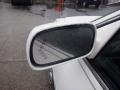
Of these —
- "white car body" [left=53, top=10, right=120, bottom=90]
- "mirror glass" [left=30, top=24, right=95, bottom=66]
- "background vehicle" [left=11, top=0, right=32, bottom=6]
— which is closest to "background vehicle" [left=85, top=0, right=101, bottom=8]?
"background vehicle" [left=11, top=0, right=32, bottom=6]

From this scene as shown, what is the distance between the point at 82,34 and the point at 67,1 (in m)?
19.9

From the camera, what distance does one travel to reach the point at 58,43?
5.08 ft

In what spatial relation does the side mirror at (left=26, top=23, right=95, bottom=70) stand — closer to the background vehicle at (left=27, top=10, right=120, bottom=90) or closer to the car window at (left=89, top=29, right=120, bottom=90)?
the background vehicle at (left=27, top=10, right=120, bottom=90)

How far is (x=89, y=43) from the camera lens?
154cm

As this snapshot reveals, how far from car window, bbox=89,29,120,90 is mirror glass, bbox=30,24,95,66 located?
0.58ft

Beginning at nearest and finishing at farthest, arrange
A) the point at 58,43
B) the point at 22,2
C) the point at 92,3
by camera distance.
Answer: the point at 58,43 < the point at 22,2 < the point at 92,3

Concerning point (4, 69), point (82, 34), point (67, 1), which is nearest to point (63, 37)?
point (82, 34)

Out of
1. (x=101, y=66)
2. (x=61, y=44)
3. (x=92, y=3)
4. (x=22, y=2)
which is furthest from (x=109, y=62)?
(x=92, y=3)

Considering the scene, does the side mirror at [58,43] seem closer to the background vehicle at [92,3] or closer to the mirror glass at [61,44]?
the mirror glass at [61,44]

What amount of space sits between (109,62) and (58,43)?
0.42m

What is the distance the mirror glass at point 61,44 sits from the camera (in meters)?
1.41

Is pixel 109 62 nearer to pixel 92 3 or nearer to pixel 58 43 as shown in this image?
pixel 58 43

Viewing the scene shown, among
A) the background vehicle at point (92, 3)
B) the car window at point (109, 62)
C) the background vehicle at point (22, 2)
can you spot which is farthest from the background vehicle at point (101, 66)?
the background vehicle at point (92, 3)

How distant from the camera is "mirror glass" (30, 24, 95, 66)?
1.41 metres
